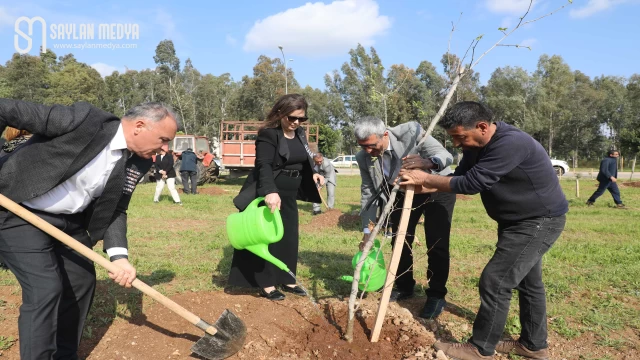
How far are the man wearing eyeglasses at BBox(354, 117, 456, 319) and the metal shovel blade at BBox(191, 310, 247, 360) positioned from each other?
1.08 meters

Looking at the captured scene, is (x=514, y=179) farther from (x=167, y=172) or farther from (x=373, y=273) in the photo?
(x=167, y=172)

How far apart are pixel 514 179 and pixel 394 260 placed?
0.91 m

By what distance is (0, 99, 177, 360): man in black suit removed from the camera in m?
2.17

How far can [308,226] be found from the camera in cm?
788

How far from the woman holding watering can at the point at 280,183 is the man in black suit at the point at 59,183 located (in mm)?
1143

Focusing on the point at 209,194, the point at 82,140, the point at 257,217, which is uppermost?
the point at 82,140

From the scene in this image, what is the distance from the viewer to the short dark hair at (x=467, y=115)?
249cm

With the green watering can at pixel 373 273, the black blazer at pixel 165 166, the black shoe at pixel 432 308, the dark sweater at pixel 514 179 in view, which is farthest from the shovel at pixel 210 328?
the black blazer at pixel 165 166

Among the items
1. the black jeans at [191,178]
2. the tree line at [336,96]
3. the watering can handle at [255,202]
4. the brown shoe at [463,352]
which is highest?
the tree line at [336,96]

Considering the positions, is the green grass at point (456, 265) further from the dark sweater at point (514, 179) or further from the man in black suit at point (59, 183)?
the dark sweater at point (514, 179)

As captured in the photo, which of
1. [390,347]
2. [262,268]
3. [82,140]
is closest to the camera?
[82,140]

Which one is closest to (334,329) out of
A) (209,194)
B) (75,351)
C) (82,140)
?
(75,351)

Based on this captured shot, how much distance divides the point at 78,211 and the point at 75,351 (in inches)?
34.7

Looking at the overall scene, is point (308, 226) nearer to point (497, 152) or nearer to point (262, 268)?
point (262, 268)
